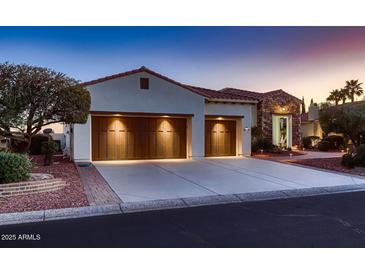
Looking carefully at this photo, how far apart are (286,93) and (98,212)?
19896 mm

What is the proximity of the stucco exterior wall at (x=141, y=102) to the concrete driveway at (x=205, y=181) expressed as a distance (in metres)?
2.94

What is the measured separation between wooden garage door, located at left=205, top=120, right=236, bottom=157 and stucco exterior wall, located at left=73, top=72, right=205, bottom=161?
3.13 feet

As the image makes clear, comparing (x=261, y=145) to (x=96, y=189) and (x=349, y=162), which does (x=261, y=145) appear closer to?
(x=349, y=162)

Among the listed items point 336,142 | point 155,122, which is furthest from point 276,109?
point 155,122

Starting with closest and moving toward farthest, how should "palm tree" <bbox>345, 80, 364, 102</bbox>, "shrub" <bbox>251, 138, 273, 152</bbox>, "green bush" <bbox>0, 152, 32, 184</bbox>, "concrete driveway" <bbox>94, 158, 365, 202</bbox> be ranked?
"green bush" <bbox>0, 152, 32, 184</bbox>
"concrete driveway" <bbox>94, 158, 365, 202</bbox>
"shrub" <bbox>251, 138, 273, 152</bbox>
"palm tree" <bbox>345, 80, 364, 102</bbox>

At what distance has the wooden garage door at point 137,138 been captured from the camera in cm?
1485

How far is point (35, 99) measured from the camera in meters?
8.30

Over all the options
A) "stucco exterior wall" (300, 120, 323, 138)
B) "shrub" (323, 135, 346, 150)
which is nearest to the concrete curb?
"shrub" (323, 135, 346, 150)

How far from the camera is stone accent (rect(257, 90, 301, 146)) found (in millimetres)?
21828

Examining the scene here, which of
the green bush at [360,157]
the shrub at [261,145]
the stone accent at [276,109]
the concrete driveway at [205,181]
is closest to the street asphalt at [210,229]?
the concrete driveway at [205,181]

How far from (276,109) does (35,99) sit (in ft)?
59.7

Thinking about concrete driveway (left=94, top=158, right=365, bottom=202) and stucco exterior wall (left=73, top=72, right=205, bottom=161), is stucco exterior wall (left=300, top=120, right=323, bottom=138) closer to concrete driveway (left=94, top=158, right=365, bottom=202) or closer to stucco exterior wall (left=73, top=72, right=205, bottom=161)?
stucco exterior wall (left=73, top=72, right=205, bottom=161)

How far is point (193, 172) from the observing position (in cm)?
1130

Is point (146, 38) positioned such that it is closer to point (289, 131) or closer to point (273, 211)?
point (273, 211)
